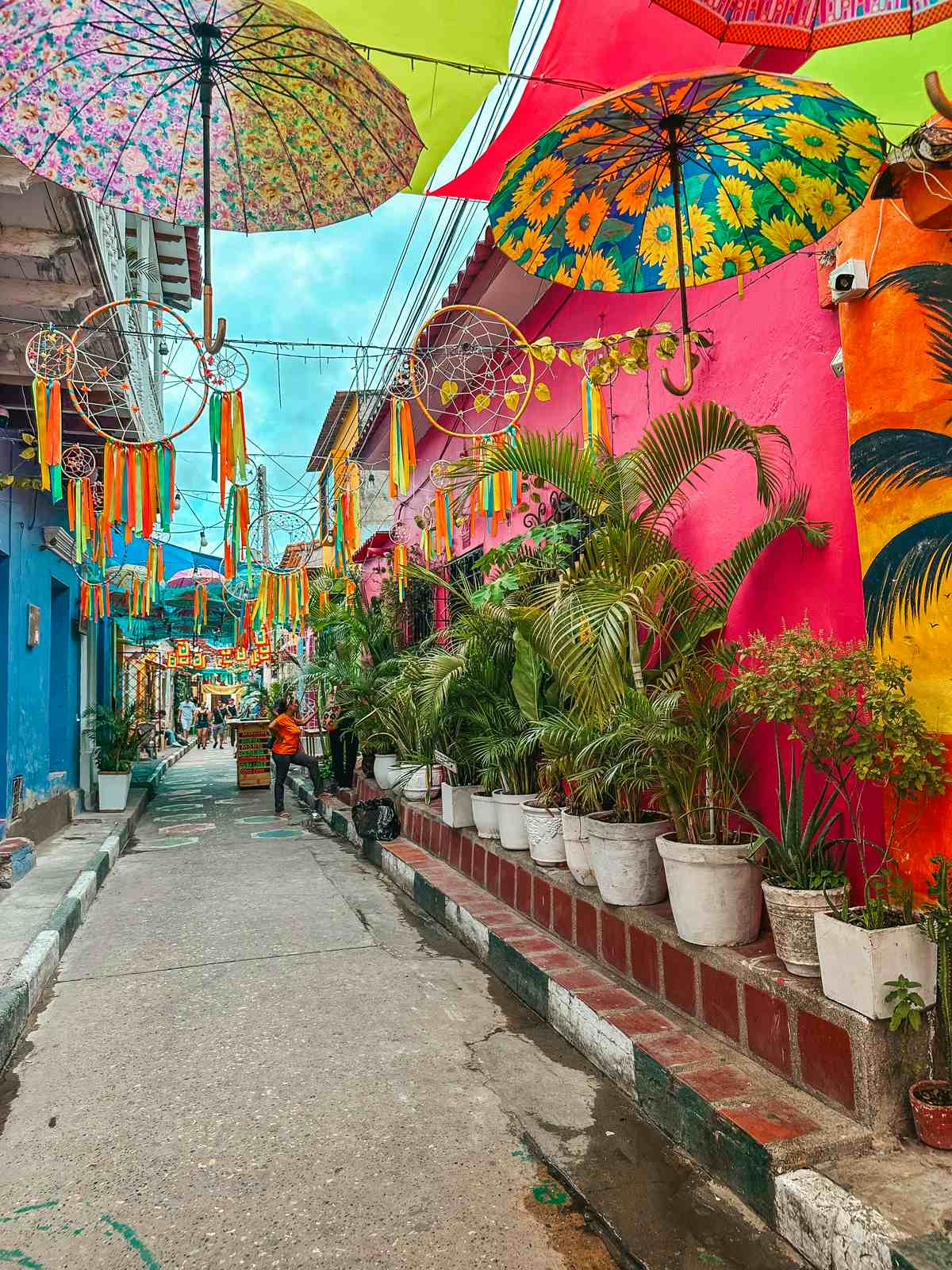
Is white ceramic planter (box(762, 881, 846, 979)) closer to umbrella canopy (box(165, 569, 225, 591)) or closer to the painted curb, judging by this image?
the painted curb

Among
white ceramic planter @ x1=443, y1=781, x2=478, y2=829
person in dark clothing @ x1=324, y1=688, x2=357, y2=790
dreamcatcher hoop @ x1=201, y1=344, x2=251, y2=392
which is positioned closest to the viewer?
dreamcatcher hoop @ x1=201, y1=344, x2=251, y2=392

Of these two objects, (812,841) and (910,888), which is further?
(812,841)

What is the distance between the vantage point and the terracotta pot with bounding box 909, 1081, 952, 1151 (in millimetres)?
2453

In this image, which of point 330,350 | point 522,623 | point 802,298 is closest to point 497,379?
point 330,350

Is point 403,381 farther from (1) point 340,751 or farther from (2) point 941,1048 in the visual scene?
(1) point 340,751

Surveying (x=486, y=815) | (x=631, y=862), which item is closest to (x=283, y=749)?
(x=486, y=815)

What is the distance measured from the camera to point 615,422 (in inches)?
231

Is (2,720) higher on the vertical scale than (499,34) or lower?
lower

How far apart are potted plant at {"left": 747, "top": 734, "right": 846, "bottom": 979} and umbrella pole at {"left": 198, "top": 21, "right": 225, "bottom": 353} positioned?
2.80m

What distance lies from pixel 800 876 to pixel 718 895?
398 millimetres

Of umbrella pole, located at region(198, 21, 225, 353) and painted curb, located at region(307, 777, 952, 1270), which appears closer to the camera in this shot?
painted curb, located at region(307, 777, 952, 1270)

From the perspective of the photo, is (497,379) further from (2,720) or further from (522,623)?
(2,720)

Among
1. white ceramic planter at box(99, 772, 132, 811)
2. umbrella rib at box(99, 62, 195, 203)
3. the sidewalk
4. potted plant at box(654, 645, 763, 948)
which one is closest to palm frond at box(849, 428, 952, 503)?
potted plant at box(654, 645, 763, 948)

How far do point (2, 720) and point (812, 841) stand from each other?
7470 millimetres
